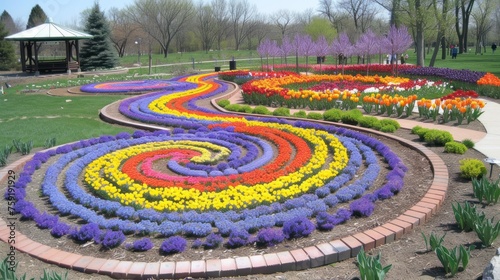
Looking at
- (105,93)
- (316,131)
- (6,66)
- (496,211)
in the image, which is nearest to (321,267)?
(496,211)

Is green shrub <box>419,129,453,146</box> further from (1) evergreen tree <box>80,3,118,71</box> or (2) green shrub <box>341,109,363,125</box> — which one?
(1) evergreen tree <box>80,3,118,71</box>

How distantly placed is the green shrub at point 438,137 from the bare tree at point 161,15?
55.5 metres

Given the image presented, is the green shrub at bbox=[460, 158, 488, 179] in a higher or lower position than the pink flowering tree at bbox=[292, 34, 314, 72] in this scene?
lower

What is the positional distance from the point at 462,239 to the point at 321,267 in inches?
56.3

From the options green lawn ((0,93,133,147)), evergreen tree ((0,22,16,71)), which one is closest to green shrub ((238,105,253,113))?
green lawn ((0,93,133,147))

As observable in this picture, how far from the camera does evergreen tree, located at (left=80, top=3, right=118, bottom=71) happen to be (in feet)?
108

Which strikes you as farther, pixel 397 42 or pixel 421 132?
pixel 397 42

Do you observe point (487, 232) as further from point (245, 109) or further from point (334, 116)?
point (245, 109)

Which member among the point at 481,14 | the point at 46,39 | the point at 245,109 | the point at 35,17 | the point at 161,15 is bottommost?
the point at 245,109

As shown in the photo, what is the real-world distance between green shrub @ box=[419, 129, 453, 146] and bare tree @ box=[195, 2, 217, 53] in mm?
64142

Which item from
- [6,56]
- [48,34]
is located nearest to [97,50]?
[48,34]

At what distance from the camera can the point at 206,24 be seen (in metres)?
69.9

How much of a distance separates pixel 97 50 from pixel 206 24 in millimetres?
38895

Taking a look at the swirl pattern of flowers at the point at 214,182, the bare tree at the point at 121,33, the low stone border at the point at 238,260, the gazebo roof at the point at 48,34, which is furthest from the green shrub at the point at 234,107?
the bare tree at the point at 121,33
